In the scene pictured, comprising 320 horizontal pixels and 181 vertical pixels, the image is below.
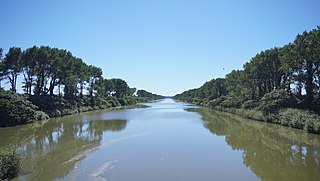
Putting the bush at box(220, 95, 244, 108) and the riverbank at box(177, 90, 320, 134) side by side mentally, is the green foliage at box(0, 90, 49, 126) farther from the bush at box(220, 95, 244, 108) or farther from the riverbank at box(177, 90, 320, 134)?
the bush at box(220, 95, 244, 108)

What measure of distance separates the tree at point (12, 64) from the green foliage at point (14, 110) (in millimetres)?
9772

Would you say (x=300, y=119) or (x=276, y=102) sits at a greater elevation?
(x=276, y=102)

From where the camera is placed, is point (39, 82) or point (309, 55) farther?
point (39, 82)

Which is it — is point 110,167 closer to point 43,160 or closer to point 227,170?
point 43,160

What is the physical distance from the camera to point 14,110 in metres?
28.0

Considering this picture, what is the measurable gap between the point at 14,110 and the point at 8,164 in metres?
21.1

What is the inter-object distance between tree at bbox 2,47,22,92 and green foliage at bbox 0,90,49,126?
9.77m

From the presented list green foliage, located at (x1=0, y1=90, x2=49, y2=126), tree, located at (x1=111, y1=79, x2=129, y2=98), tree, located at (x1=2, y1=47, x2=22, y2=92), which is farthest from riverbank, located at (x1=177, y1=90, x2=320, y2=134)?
tree, located at (x1=111, y1=79, x2=129, y2=98)

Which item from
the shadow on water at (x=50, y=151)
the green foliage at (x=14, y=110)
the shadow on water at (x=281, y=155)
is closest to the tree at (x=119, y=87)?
the green foliage at (x=14, y=110)

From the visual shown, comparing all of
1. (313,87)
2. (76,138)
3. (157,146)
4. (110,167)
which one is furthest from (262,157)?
(313,87)

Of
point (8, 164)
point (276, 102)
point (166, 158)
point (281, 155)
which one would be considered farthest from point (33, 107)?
point (276, 102)

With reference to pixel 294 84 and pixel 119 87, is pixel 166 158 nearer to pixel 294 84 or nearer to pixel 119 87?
pixel 294 84

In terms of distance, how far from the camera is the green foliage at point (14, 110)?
88.3 ft

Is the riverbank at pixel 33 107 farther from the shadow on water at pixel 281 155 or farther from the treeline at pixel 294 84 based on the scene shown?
the treeline at pixel 294 84
